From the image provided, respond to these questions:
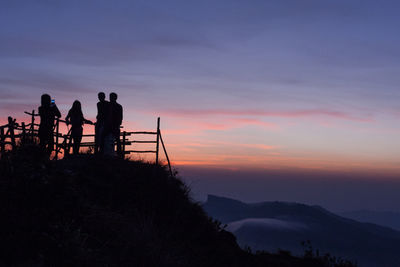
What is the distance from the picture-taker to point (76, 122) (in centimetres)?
1778

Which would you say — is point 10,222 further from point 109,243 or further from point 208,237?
point 208,237

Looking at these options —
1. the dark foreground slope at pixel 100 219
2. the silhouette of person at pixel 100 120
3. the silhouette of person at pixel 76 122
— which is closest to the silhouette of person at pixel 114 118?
the silhouette of person at pixel 100 120

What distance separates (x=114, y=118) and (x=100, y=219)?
8.02 meters

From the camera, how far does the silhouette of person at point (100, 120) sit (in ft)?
57.6

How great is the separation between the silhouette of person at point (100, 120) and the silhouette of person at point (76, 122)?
46 centimetres

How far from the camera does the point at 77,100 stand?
57.9 ft

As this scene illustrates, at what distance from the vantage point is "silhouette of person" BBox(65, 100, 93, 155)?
17.7 meters

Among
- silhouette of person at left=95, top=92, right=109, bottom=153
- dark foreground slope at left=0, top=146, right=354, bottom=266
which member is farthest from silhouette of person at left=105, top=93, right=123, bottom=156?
dark foreground slope at left=0, top=146, right=354, bottom=266

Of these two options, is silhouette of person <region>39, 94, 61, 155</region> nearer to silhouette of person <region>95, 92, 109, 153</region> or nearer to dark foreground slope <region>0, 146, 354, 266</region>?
dark foreground slope <region>0, 146, 354, 266</region>

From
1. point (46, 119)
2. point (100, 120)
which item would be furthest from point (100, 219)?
point (100, 120)

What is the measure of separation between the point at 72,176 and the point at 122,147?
25.1ft

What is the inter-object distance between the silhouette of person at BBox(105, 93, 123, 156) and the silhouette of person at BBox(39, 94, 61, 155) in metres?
2.14

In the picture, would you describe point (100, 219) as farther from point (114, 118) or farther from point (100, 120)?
point (100, 120)

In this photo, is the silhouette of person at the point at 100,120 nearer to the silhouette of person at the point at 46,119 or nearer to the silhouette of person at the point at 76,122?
the silhouette of person at the point at 76,122
